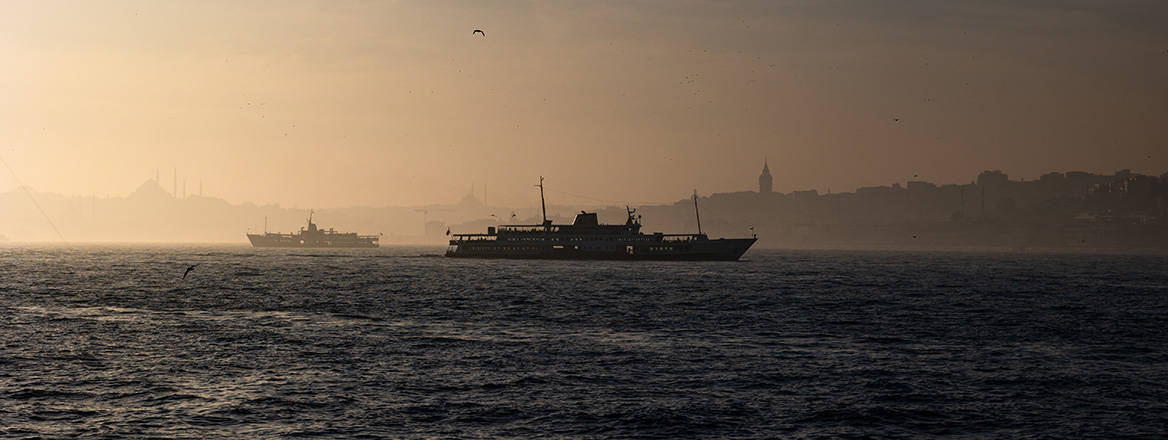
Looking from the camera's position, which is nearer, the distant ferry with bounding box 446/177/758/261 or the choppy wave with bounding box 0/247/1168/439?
the choppy wave with bounding box 0/247/1168/439

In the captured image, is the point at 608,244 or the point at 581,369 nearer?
the point at 581,369

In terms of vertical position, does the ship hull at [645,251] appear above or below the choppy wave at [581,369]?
above

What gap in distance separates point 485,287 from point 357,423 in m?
71.5

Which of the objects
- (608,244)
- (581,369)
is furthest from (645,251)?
(581,369)

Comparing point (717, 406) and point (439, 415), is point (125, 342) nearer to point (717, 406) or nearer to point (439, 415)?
point (439, 415)

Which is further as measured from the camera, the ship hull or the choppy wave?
the ship hull

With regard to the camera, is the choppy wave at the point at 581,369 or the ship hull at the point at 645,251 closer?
the choppy wave at the point at 581,369

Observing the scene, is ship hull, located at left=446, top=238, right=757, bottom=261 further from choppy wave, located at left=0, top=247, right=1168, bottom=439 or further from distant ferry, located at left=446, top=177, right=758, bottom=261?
choppy wave, located at left=0, top=247, right=1168, bottom=439

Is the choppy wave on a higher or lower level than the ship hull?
lower

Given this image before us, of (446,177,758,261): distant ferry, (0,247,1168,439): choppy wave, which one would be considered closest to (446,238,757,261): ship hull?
(446,177,758,261): distant ferry

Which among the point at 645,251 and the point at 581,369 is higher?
the point at 645,251

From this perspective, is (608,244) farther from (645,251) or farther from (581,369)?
(581,369)

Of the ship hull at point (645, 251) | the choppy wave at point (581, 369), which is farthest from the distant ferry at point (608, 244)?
the choppy wave at point (581, 369)

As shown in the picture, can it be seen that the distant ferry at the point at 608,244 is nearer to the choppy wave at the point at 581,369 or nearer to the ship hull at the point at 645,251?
the ship hull at the point at 645,251
